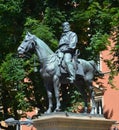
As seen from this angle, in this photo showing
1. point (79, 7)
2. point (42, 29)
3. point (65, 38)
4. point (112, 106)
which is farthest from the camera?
point (112, 106)

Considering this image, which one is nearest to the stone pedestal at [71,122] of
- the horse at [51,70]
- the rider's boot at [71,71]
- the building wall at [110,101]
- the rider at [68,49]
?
the horse at [51,70]

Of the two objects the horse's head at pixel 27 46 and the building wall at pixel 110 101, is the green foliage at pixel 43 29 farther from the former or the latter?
the building wall at pixel 110 101

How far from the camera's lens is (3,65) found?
24.6 meters

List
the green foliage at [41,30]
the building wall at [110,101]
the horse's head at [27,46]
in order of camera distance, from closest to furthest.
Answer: the horse's head at [27,46] < the green foliage at [41,30] < the building wall at [110,101]

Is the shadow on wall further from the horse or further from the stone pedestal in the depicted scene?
the stone pedestal

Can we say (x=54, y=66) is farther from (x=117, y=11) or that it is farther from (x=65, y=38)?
(x=117, y=11)

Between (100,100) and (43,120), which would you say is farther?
(100,100)

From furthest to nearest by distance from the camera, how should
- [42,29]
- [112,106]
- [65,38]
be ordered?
[112,106] < [42,29] < [65,38]

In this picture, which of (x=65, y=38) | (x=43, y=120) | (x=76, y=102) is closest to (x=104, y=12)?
(x=76, y=102)

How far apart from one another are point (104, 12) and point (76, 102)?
4586 millimetres

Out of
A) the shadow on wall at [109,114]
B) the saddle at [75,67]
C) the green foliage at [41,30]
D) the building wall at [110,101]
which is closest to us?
the saddle at [75,67]

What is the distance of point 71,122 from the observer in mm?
15375

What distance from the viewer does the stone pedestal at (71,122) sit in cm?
1519

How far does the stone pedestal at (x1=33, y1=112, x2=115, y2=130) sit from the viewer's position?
598 inches
